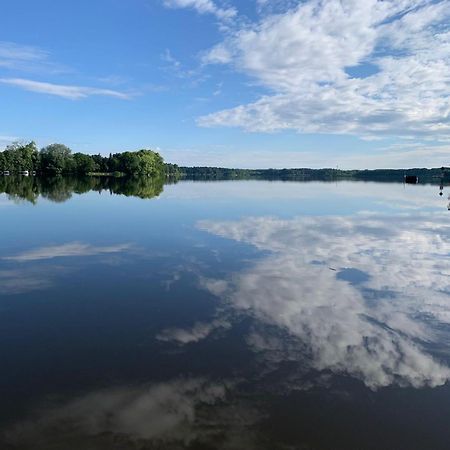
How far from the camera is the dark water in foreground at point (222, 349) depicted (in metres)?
6.91

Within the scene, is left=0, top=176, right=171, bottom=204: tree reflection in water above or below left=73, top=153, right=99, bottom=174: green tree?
below

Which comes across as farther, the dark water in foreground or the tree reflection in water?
the tree reflection in water

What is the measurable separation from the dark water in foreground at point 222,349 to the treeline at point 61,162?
145 metres

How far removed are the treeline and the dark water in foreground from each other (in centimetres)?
14539

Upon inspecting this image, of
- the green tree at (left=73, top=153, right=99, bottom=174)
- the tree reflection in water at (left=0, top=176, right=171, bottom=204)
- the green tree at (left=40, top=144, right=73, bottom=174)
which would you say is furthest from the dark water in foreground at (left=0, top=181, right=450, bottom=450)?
the green tree at (left=73, top=153, right=99, bottom=174)

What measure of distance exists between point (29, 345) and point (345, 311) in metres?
8.74

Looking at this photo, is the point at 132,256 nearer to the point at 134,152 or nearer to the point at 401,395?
the point at 401,395

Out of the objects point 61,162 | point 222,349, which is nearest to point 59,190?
point 222,349

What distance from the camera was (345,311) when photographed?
12.8 meters

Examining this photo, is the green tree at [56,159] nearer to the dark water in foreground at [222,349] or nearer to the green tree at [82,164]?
the green tree at [82,164]

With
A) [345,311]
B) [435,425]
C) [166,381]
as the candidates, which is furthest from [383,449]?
[345,311]

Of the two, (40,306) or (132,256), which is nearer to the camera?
(40,306)

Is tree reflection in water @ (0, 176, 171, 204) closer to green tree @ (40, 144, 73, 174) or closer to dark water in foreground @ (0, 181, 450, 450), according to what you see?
dark water in foreground @ (0, 181, 450, 450)

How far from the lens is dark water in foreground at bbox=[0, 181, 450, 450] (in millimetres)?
6910
